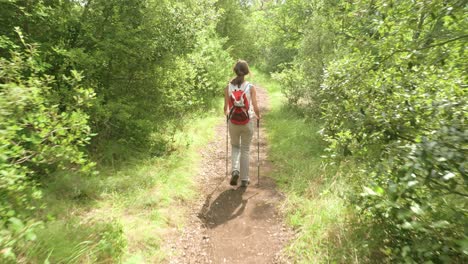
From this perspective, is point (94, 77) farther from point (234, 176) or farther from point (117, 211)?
point (234, 176)

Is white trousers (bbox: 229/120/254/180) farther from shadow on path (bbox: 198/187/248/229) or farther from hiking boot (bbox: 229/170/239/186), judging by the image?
shadow on path (bbox: 198/187/248/229)

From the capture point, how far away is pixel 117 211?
15.7 ft

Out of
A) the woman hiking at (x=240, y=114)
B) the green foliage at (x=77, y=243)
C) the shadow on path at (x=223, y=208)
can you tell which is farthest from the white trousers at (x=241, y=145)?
the green foliage at (x=77, y=243)

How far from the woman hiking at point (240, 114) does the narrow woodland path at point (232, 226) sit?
1.53 ft

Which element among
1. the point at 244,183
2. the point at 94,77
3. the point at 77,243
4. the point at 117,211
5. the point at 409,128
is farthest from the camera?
the point at 94,77

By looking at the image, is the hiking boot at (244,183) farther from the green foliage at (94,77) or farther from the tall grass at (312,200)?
the green foliage at (94,77)

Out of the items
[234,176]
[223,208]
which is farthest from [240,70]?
[223,208]

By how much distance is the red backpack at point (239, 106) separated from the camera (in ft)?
18.4

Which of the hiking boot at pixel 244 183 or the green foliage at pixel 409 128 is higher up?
the green foliage at pixel 409 128

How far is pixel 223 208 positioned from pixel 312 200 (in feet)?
5.52

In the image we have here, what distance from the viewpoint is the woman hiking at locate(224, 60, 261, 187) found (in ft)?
18.5

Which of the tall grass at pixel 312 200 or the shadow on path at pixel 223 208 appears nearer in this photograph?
the tall grass at pixel 312 200

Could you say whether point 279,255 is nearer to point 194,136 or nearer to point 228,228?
point 228,228

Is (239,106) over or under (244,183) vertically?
over
